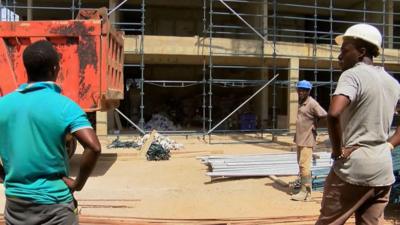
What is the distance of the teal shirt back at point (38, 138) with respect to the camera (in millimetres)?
2650

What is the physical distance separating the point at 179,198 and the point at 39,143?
215 inches

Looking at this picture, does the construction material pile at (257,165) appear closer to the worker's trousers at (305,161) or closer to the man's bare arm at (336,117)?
the worker's trousers at (305,161)

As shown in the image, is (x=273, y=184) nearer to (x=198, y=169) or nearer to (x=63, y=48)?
(x=198, y=169)

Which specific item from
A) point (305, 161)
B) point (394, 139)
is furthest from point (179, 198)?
point (394, 139)

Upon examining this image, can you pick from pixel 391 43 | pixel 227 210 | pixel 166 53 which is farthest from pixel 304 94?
pixel 391 43

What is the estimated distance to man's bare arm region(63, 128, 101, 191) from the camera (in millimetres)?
2688

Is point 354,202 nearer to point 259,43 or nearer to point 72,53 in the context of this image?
point 72,53

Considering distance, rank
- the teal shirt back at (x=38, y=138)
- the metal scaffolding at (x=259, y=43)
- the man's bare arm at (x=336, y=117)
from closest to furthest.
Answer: the teal shirt back at (x=38, y=138)
the man's bare arm at (x=336, y=117)
the metal scaffolding at (x=259, y=43)

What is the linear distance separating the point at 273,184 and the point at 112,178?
296 cm

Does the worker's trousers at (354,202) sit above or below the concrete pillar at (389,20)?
below

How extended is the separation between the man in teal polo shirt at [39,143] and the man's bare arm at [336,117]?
141 centimetres

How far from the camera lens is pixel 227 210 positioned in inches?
281

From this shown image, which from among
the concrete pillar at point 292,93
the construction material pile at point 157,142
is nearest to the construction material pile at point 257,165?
the construction material pile at point 157,142

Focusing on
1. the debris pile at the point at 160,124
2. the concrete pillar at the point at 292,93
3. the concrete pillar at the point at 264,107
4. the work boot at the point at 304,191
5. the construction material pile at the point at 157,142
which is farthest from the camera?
the concrete pillar at the point at 264,107
